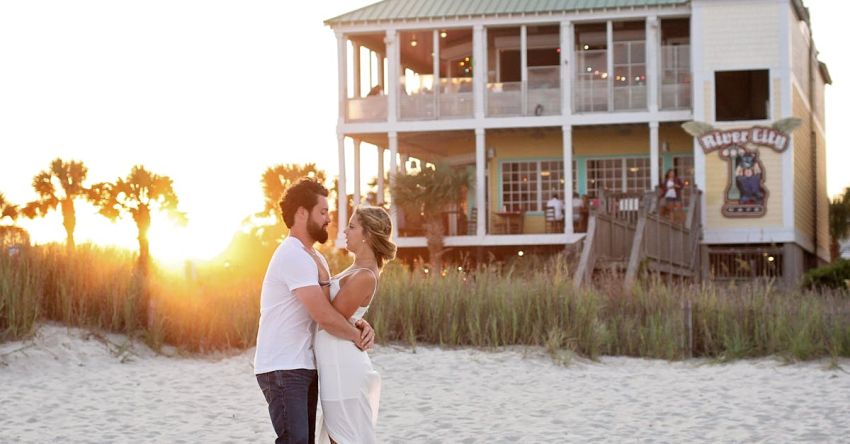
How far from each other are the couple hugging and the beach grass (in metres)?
10.0

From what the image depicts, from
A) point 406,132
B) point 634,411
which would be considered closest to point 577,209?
point 406,132

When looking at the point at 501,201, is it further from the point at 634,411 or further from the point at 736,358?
the point at 634,411

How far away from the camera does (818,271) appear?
26.7 meters

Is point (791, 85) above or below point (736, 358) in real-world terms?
above

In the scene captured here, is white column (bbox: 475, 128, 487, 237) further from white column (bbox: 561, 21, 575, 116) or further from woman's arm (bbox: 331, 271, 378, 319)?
woman's arm (bbox: 331, 271, 378, 319)

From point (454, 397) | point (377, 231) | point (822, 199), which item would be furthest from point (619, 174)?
point (377, 231)

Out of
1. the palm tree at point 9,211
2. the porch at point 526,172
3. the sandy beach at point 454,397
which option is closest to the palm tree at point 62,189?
the palm tree at point 9,211

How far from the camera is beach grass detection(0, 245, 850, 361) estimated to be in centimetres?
1625

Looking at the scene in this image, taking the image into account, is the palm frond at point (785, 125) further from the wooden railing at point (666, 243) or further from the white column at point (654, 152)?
the white column at point (654, 152)

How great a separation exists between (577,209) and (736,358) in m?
13.4

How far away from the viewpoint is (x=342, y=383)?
625cm

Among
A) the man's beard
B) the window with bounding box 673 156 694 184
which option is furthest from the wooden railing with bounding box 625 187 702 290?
the man's beard

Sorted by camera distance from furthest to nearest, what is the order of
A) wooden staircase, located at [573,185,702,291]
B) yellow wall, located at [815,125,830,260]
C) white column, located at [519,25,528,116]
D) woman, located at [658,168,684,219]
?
yellow wall, located at [815,125,830,260] → white column, located at [519,25,528,116] → woman, located at [658,168,684,219] → wooden staircase, located at [573,185,702,291]

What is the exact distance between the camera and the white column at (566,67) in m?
30.0
